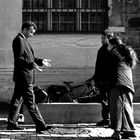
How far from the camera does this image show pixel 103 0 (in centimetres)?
1209

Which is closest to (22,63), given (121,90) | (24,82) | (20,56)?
(20,56)

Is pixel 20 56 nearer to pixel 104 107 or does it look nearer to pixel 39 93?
pixel 39 93

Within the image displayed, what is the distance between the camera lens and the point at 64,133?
23.3 ft

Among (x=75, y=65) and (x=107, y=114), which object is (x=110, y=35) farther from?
(x=75, y=65)

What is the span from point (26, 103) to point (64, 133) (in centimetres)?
88

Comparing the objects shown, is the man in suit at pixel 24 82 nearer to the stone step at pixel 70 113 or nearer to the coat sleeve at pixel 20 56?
the coat sleeve at pixel 20 56

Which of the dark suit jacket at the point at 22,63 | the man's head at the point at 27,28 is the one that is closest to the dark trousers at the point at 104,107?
the dark suit jacket at the point at 22,63

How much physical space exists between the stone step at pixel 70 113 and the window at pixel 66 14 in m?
4.28

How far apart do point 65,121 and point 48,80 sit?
341 cm

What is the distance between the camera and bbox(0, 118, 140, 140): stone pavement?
6605 millimetres

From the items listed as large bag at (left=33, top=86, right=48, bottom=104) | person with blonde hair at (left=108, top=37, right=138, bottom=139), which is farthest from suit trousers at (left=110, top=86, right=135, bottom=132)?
large bag at (left=33, top=86, right=48, bottom=104)

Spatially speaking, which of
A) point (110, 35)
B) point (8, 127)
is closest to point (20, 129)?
point (8, 127)

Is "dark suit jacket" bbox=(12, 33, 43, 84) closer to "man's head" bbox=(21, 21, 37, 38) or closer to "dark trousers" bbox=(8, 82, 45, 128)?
"dark trousers" bbox=(8, 82, 45, 128)

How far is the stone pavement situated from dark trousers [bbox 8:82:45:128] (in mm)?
229
